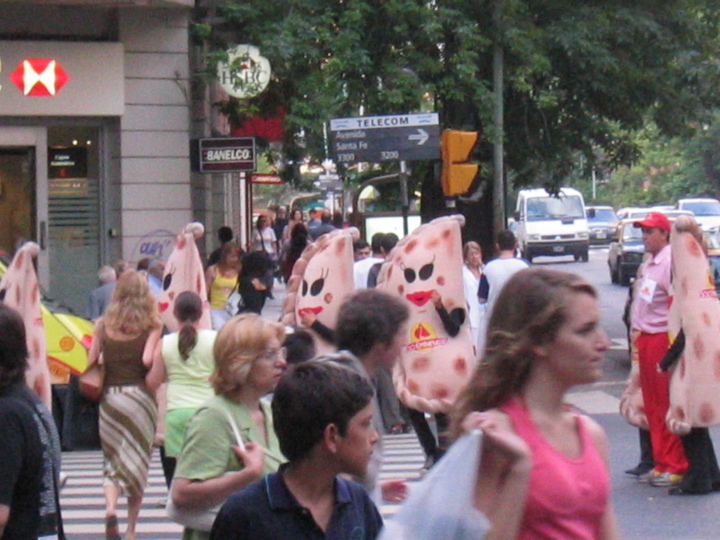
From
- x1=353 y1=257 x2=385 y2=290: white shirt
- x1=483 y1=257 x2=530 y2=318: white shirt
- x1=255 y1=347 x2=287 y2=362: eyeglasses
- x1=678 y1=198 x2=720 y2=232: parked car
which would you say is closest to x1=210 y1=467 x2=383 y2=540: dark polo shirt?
x1=255 y1=347 x2=287 y2=362: eyeglasses

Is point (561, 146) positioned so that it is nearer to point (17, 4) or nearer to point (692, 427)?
point (17, 4)

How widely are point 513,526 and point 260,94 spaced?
1739 centimetres

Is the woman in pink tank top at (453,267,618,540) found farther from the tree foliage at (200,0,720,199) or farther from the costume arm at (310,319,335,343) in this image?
the tree foliage at (200,0,720,199)

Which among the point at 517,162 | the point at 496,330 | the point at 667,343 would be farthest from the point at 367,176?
the point at 496,330

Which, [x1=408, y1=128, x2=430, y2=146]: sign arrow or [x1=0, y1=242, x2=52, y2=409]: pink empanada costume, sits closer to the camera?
[x1=0, y1=242, x2=52, y2=409]: pink empanada costume

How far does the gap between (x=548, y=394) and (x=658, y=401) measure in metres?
6.93

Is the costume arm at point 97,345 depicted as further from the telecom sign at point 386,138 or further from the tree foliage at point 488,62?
the tree foliage at point 488,62

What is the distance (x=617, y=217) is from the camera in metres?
63.4

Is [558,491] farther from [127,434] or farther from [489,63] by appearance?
[489,63]

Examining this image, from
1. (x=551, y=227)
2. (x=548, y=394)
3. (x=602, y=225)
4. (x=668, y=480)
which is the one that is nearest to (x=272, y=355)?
(x=548, y=394)

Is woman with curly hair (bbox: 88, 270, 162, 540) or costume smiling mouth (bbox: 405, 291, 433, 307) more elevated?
costume smiling mouth (bbox: 405, 291, 433, 307)

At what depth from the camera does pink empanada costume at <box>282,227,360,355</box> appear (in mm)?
10977

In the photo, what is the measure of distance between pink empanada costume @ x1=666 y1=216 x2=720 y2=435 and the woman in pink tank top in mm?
6251

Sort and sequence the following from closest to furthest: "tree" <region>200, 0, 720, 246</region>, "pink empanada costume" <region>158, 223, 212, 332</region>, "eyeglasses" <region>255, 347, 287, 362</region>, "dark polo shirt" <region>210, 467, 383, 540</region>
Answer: "dark polo shirt" <region>210, 467, 383, 540</region> < "eyeglasses" <region>255, 347, 287, 362</region> < "pink empanada costume" <region>158, 223, 212, 332</region> < "tree" <region>200, 0, 720, 246</region>
